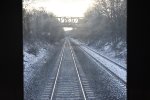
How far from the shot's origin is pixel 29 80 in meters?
16.5

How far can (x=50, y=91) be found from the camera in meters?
13.6
